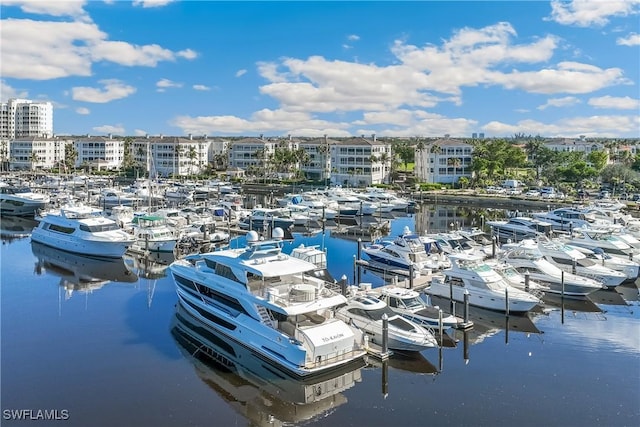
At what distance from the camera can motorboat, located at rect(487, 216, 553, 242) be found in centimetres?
5220

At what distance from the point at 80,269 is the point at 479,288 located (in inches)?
1058

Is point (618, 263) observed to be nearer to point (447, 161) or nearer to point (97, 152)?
point (447, 161)

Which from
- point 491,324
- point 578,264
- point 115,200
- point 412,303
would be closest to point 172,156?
point 115,200

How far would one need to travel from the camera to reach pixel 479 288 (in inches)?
1170

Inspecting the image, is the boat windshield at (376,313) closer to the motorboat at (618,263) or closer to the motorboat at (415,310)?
the motorboat at (415,310)

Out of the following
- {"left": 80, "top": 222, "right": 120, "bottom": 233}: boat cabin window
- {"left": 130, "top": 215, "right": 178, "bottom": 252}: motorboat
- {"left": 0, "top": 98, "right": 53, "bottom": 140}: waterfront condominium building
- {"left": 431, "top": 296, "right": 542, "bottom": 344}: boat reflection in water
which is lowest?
{"left": 431, "top": 296, "right": 542, "bottom": 344}: boat reflection in water

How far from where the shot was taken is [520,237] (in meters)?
52.1

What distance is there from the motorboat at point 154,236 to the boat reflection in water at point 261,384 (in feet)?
63.9

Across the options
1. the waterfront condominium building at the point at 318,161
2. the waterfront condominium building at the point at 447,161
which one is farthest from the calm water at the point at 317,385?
the waterfront condominium building at the point at 318,161

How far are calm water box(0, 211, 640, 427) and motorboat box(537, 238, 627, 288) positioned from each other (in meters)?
3.23

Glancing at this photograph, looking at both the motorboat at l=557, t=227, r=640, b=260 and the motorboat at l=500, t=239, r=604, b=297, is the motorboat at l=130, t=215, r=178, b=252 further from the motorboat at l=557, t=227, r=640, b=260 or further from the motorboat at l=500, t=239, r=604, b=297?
the motorboat at l=557, t=227, r=640, b=260

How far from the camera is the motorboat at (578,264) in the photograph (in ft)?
111

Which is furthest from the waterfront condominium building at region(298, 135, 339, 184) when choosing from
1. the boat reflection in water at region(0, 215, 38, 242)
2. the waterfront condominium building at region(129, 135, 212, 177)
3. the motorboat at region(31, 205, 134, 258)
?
the motorboat at region(31, 205, 134, 258)

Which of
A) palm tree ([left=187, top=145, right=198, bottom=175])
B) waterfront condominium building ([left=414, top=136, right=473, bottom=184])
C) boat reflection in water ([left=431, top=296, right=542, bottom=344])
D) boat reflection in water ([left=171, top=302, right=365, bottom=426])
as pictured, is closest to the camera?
boat reflection in water ([left=171, top=302, right=365, bottom=426])
